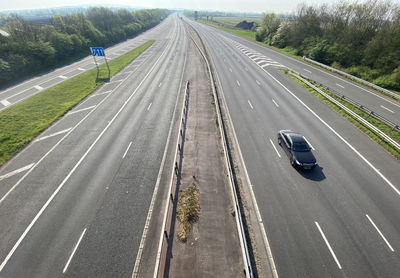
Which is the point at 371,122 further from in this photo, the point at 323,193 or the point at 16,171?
the point at 16,171

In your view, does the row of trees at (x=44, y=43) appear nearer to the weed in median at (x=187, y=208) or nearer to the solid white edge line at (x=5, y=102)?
the solid white edge line at (x=5, y=102)

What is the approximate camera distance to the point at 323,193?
13.3m

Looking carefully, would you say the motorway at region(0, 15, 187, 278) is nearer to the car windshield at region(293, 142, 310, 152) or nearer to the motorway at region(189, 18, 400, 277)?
the motorway at region(189, 18, 400, 277)

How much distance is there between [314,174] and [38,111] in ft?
112

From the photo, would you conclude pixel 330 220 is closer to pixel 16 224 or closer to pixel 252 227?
pixel 252 227

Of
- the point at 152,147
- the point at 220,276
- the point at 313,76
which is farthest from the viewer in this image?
→ the point at 313,76

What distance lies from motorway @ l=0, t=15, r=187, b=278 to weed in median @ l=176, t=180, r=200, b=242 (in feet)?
7.61

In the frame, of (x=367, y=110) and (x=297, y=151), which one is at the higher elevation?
(x=367, y=110)

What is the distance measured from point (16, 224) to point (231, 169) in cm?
1492

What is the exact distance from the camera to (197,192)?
13.2 m

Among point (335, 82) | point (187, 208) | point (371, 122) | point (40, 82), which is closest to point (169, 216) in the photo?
point (187, 208)

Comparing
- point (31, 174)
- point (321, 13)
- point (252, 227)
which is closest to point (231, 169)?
point (252, 227)

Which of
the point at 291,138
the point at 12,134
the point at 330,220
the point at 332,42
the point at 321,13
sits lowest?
the point at 12,134

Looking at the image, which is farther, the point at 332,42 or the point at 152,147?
the point at 332,42
